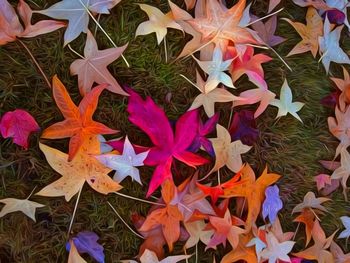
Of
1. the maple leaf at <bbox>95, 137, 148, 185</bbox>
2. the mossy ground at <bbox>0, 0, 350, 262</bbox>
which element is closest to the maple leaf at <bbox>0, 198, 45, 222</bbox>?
the mossy ground at <bbox>0, 0, 350, 262</bbox>

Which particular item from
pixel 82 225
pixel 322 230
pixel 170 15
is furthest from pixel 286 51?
pixel 82 225

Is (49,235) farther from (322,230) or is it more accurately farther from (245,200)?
(322,230)

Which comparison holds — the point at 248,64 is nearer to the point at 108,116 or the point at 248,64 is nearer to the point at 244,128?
the point at 244,128

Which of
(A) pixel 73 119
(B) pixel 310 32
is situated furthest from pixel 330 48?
(A) pixel 73 119

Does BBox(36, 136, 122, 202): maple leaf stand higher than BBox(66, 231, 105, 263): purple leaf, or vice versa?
BBox(36, 136, 122, 202): maple leaf

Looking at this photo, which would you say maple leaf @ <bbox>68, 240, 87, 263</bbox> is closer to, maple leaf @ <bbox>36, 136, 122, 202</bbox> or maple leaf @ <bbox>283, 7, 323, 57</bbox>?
maple leaf @ <bbox>36, 136, 122, 202</bbox>

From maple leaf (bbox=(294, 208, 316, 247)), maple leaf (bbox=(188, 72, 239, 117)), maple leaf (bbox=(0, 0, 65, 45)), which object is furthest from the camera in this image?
maple leaf (bbox=(294, 208, 316, 247))
